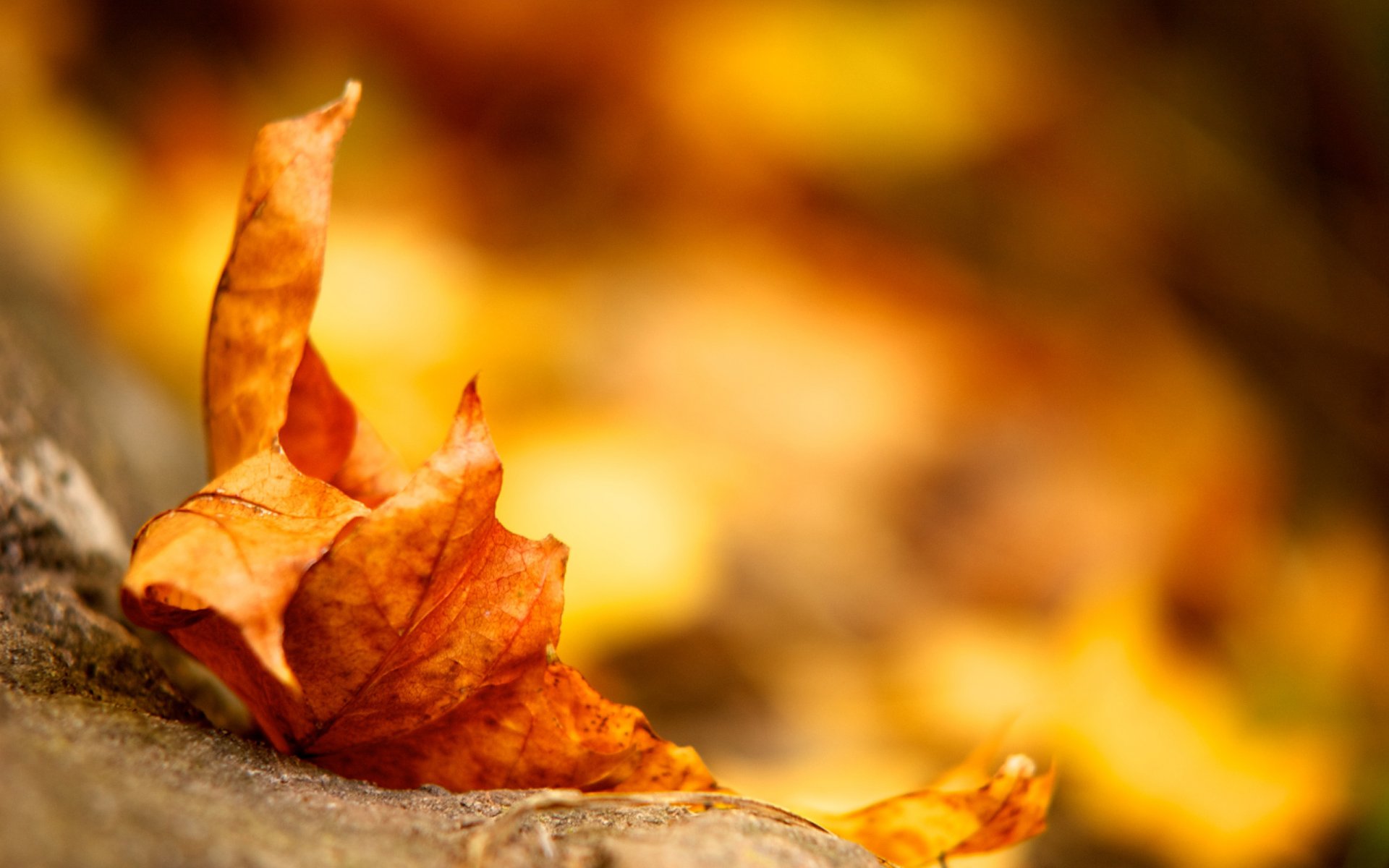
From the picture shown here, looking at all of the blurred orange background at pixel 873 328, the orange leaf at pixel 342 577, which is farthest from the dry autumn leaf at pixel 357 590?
the blurred orange background at pixel 873 328

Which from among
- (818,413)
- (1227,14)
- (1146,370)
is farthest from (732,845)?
(1227,14)

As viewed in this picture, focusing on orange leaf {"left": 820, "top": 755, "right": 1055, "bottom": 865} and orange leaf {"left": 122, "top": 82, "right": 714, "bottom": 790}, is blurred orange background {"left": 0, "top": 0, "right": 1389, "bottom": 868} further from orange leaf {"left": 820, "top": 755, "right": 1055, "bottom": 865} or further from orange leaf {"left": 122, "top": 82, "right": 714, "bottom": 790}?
orange leaf {"left": 122, "top": 82, "right": 714, "bottom": 790}

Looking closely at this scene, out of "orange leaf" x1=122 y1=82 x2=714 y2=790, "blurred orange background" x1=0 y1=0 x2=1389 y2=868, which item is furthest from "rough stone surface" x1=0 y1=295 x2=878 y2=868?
"blurred orange background" x1=0 y1=0 x2=1389 y2=868

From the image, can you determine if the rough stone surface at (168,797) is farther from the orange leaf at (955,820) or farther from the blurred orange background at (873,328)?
the blurred orange background at (873,328)

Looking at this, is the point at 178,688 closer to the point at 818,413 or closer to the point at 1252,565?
the point at 818,413

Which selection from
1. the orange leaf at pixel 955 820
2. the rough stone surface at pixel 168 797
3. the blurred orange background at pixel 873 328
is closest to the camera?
the rough stone surface at pixel 168 797

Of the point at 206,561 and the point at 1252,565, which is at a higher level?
the point at 1252,565

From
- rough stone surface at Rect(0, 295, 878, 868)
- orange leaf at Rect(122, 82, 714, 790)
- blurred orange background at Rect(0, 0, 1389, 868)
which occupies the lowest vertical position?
rough stone surface at Rect(0, 295, 878, 868)
